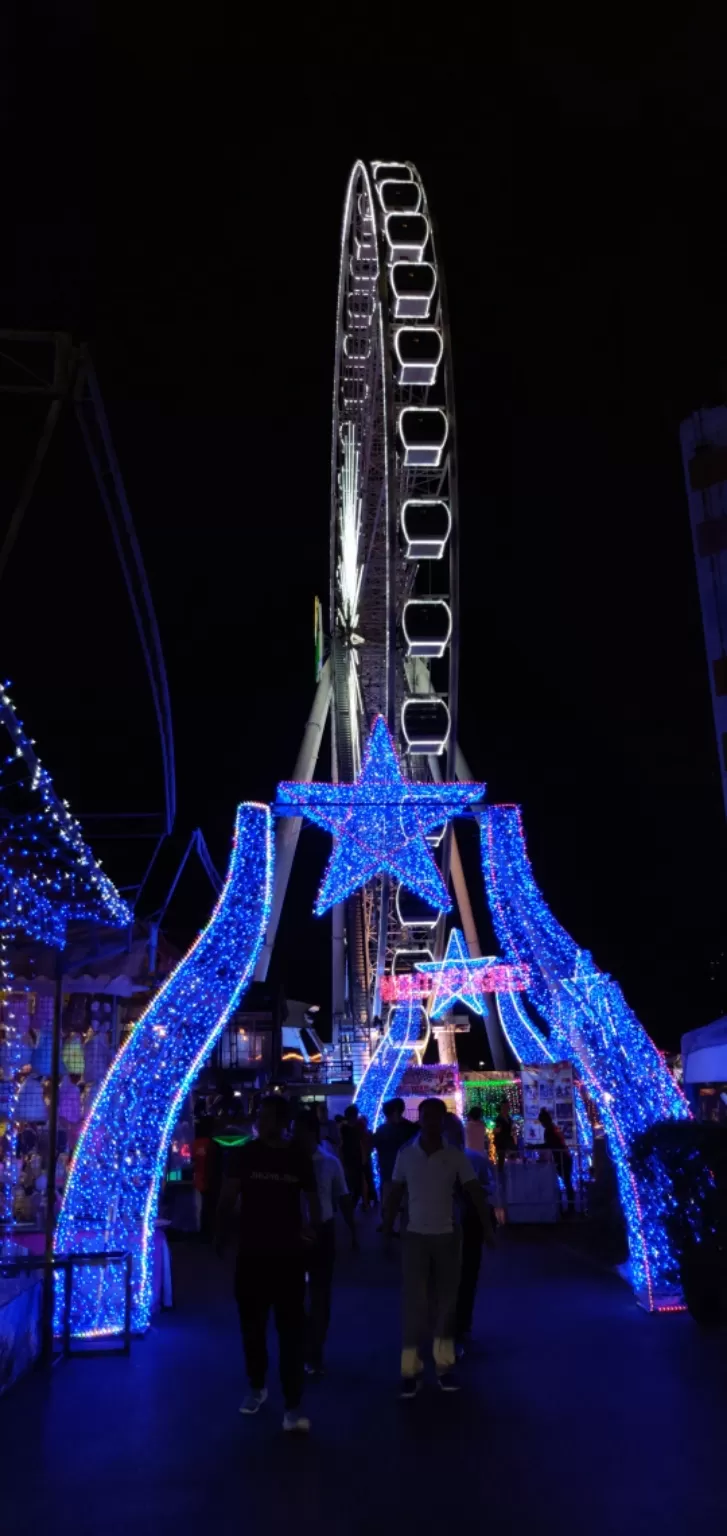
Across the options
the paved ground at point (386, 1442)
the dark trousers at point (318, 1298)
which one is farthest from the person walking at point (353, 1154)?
the dark trousers at point (318, 1298)

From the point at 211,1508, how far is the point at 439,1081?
67.5 ft

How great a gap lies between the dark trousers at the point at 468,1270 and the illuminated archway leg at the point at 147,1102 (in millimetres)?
2011

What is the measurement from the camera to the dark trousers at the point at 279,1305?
20.5 ft

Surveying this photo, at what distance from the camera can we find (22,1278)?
8.34 meters

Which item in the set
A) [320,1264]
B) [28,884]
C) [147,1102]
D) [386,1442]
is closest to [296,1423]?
[386,1442]

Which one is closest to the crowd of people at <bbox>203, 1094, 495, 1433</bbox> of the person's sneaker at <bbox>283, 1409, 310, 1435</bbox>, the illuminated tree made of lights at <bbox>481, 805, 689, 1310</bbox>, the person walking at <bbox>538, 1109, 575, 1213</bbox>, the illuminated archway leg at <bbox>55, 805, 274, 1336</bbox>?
the person's sneaker at <bbox>283, 1409, 310, 1435</bbox>

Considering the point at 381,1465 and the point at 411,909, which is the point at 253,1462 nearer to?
the point at 381,1465

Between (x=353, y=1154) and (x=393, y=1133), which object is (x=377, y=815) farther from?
(x=353, y=1154)

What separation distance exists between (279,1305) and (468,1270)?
2739 millimetres

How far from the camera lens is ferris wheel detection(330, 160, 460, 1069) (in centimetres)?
2553

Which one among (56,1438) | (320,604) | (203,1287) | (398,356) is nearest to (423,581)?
(398,356)

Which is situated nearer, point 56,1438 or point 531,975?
point 56,1438

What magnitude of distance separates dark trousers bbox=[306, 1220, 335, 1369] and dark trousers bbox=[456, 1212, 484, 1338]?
1057mm

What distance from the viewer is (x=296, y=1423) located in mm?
6176
